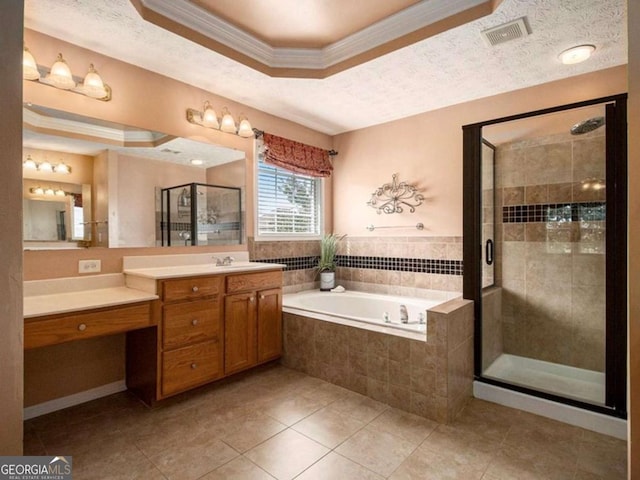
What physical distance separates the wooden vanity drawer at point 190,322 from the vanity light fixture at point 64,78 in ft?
5.04

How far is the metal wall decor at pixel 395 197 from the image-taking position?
353 centimetres

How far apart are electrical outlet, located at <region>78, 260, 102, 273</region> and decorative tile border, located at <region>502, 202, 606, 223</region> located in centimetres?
329

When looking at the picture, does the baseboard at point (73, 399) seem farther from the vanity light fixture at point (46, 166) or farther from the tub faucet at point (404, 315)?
the tub faucet at point (404, 315)

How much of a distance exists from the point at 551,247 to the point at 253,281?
255cm

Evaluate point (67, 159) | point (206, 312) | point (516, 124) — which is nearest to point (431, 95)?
point (516, 124)

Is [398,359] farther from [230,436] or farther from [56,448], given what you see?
[56,448]

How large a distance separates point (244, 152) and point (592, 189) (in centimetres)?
293

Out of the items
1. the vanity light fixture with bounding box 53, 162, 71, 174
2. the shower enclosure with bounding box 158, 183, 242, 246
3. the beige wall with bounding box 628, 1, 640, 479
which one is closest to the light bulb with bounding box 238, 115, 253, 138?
the shower enclosure with bounding box 158, 183, 242, 246

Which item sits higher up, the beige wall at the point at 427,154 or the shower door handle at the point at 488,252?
the beige wall at the point at 427,154

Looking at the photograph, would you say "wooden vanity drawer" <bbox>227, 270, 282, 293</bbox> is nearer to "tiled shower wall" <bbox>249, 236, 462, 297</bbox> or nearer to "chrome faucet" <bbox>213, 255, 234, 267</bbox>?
"chrome faucet" <bbox>213, 255, 234, 267</bbox>

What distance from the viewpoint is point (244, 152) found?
10.6 ft

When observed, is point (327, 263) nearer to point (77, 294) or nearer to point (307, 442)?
point (307, 442)

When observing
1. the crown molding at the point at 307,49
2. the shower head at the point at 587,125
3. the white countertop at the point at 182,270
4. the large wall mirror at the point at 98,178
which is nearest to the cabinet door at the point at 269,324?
the white countertop at the point at 182,270

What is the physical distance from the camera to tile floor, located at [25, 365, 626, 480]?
1666mm
